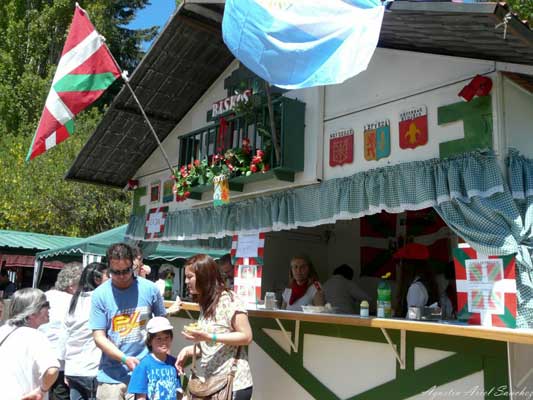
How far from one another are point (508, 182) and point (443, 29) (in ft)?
4.11

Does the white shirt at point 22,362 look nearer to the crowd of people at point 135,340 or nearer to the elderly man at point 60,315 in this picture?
→ the crowd of people at point 135,340

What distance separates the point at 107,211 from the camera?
19484 mm

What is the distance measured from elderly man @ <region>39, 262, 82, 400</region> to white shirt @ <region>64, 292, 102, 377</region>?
216 millimetres

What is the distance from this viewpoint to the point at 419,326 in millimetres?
3803

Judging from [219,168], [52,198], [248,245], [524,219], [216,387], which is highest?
[52,198]

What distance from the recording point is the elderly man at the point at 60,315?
483 centimetres

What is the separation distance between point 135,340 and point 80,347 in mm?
858

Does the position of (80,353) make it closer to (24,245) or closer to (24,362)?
(24,362)

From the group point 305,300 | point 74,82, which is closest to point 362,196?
point 305,300

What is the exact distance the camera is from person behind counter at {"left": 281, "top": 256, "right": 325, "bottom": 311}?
588 centimetres

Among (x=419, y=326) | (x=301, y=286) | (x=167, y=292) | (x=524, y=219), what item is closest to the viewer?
(x=419, y=326)

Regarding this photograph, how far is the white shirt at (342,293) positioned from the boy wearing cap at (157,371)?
2795 millimetres

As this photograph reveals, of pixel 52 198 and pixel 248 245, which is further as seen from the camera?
pixel 52 198

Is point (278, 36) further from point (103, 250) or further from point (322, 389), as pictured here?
point (103, 250)
